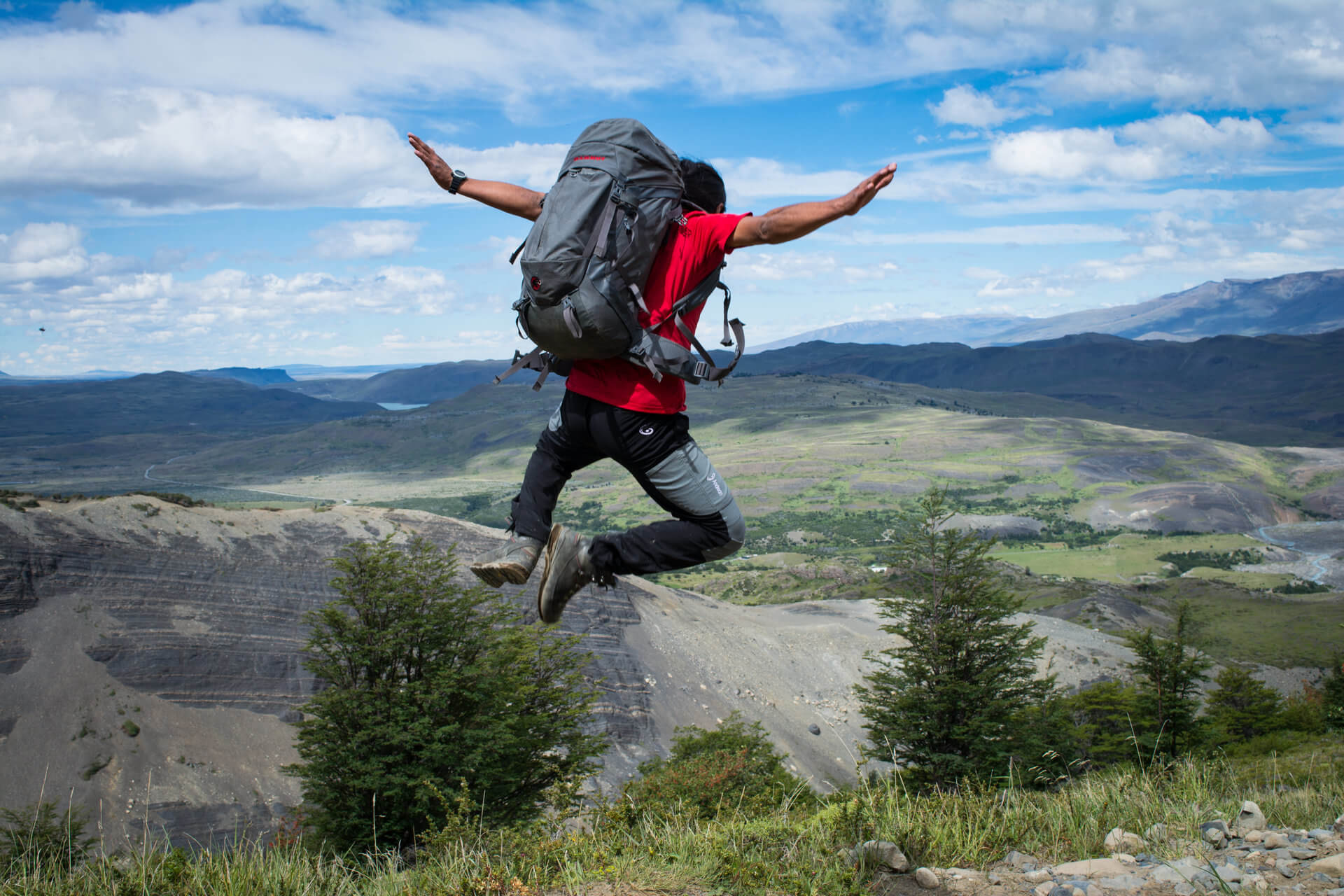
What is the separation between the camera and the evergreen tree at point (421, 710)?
25703mm

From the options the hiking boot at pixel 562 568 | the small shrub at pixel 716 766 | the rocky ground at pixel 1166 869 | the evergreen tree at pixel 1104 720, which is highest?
the hiking boot at pixel 562 568

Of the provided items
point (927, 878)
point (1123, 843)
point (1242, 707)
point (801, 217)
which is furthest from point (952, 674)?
point (801, 217)

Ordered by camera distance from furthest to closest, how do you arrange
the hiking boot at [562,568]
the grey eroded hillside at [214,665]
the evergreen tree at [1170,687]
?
1. the evergreen tree at [1170,687]
2. the grey eroded hillside at [214,665]
3. the hiking boot at [562,568]

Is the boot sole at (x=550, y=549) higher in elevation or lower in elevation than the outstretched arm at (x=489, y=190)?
lower

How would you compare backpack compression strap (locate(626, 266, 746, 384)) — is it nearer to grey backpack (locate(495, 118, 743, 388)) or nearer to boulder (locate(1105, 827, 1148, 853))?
grey backpack (locate(495, 118, 743, 388))

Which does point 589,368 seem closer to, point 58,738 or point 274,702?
point 58,738

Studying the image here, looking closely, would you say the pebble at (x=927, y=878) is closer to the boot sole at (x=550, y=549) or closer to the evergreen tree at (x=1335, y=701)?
the boot sole at (x=550, y=549)

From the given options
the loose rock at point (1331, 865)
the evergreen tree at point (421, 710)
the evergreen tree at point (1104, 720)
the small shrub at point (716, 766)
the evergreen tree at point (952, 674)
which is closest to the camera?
the loose rock at point (1331, 865)

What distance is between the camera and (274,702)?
1542 inches

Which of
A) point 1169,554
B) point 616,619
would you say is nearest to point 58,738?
point 616,619

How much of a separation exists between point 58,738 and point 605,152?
3804 cm

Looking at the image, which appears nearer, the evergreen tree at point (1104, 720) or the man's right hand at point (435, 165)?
the man's right hand at point (435, 165)

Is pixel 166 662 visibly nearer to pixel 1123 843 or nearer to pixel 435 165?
Result: pixel 435 165

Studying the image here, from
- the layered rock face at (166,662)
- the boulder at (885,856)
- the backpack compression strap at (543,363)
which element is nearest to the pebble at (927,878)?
the boulder at (885,856)
